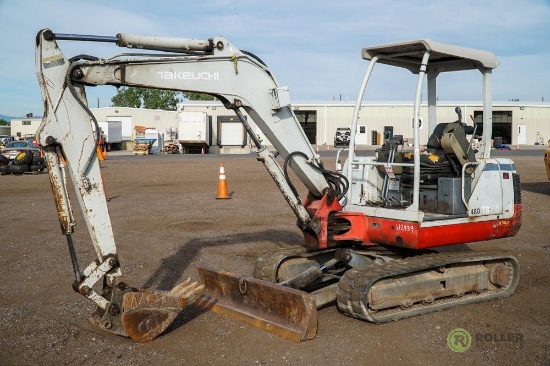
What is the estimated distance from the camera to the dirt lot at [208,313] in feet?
18.7

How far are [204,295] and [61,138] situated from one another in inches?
99.5

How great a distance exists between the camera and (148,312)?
607cm

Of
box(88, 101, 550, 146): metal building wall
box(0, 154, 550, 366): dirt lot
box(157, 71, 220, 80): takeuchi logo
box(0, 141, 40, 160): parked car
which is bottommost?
box(0, 154, 550, 366): dirt lot

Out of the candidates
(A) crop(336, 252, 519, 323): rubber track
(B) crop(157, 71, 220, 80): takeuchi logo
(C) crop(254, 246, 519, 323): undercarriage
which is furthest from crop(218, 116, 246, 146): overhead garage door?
(B) crop(157, 71, 220, 80): takeuchi logo

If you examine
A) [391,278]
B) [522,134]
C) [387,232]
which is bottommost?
[391,278]

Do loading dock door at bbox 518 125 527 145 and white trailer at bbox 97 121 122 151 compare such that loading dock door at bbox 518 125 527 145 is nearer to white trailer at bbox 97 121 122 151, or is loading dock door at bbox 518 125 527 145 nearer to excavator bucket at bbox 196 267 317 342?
white trailer at bbox 97 121 122 151

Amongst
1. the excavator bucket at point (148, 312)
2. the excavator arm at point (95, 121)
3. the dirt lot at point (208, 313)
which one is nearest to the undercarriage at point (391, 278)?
the dirt lot at point (208, 313)

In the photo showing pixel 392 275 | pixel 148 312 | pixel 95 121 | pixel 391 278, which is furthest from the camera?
pixel 391 278

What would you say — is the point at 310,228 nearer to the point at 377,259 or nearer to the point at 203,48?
the point at 377,259

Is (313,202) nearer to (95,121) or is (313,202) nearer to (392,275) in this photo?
(392,275)

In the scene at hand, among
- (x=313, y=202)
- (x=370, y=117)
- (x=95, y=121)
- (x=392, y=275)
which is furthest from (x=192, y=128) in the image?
(x=95, y=121)

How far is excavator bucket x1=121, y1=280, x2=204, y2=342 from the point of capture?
5957 mm

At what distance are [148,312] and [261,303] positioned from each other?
118cm

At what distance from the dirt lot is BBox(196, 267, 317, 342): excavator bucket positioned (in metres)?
0.11
